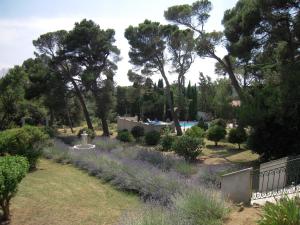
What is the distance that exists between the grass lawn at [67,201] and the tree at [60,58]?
1554 centimetres

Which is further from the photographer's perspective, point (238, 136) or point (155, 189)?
point (238, 136)

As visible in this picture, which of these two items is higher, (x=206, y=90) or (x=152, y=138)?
(x=206, y=90)

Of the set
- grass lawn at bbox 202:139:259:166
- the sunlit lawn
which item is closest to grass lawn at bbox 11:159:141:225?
grass lawn at bbox 202:139:259:166

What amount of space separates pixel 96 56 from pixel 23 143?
14.3m

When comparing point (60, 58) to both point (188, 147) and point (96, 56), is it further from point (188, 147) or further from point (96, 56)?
point (188, 147)

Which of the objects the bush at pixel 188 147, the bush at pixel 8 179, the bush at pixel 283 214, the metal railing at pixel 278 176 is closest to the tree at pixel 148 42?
the bush at pixel 188 147

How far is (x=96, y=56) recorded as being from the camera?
26.0 m

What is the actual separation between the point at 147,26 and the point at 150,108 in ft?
67.6

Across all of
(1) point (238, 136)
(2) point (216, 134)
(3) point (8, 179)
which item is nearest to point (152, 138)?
(2) point (216, 134)

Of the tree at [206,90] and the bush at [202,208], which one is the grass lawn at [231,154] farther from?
the tree at [206,90]

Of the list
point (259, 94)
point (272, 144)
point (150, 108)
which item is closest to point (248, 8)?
point (259, 94)

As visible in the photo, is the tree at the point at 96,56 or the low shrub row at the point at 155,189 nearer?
the low shrub row at the point at 155,189

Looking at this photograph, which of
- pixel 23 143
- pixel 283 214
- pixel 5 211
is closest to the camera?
pixel 283 214

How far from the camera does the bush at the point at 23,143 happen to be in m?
12.7
